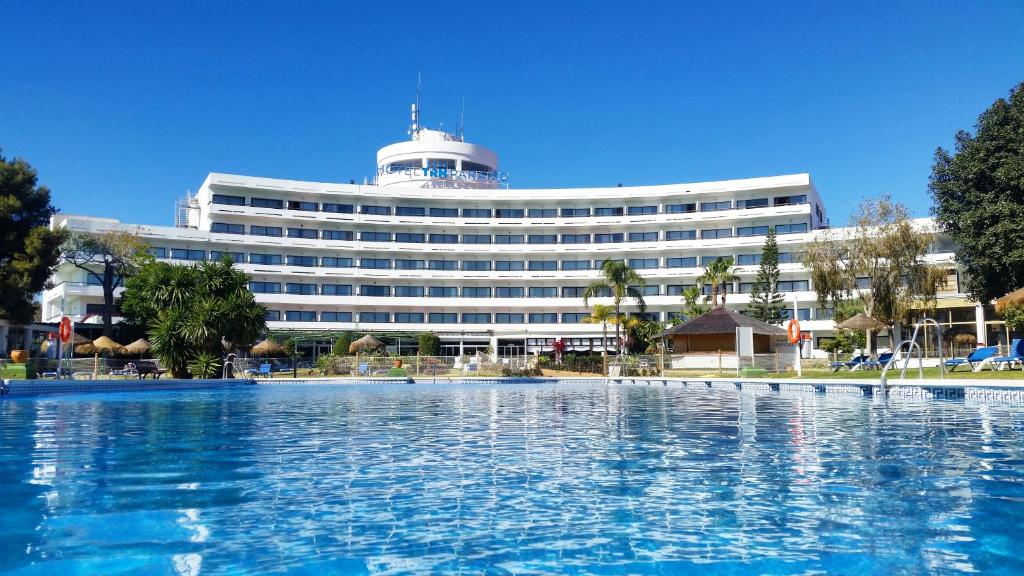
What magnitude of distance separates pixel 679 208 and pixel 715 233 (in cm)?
401

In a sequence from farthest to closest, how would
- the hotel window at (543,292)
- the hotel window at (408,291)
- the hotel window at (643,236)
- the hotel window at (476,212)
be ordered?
the hotel window at (476,212)
the hotel window at (543,292)
the hotel window at (643,236)
the hotel window at (408,291)

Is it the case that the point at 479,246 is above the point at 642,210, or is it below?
below

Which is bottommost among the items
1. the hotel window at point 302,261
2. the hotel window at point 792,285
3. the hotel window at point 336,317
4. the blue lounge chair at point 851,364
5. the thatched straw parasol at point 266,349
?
the blue lounge chair at point 851,364

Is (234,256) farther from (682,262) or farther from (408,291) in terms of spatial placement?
(682,262)

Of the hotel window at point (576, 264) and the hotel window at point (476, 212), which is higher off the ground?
the hotel window at point (476, 212)

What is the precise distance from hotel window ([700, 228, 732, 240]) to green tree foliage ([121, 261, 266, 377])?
41806mm

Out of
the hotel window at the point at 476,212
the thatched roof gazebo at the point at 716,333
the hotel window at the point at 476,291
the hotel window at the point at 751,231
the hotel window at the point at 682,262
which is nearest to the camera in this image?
the thatched roof gazebo at the point at 716,333

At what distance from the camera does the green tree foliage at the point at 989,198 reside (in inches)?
1294

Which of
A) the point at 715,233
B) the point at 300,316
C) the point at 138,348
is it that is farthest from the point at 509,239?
the point at 138,348

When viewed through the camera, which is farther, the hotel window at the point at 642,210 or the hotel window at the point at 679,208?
the hotel window at the point at 642,210

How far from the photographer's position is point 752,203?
6669 centimetres

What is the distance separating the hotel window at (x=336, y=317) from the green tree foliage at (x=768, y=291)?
33.6 metres

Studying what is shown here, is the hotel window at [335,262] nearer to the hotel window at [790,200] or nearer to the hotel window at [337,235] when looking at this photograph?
the hotel window at [337,235]

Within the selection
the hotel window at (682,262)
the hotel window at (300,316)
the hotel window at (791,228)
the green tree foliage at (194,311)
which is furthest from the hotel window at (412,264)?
the hotel window at (791,228)
